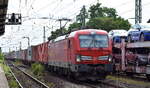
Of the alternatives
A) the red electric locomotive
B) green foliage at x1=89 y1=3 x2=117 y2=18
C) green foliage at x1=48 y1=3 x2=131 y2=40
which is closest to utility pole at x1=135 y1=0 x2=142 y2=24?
the red electric locomotive

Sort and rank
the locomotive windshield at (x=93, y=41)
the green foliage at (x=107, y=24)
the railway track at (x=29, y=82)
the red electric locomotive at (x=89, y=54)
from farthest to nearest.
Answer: the green foliage at (x=107, y=24), the locomotive windshield at (x=93, y=41), the railway track at (x=29, y=82), the red electric locomotive at (x=89, y=54)

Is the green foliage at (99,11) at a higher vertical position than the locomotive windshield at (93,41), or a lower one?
higher

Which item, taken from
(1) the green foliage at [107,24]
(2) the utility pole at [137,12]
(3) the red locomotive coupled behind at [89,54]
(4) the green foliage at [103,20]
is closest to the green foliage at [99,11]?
(4) the green foliage at [103,20]

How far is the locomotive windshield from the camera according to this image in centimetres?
→ 2110

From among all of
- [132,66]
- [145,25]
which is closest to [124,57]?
[132,66]

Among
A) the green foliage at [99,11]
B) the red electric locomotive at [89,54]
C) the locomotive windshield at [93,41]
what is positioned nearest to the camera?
the red electric locomotive at [89,54]

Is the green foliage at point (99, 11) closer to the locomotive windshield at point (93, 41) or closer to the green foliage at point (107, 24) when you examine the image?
the green foliage at point (107, 24)

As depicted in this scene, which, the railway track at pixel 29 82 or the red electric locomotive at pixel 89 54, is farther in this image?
the railway track at pixel 29 82

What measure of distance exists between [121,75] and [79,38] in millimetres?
7241

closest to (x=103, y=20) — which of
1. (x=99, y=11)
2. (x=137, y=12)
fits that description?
(x=99, y=11)

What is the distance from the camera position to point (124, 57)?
24.0 m

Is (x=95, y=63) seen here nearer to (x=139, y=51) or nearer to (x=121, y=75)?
(x=139, y=51)

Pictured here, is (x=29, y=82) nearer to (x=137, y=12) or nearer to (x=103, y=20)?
(x=137, y=12)

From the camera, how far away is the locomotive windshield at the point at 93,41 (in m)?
21.1
